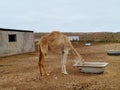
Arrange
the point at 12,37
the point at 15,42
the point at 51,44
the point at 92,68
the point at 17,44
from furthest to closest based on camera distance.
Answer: the point at 12,37
the point at 17,44
the point at 15,42
the point at 51,44
the point at 92,68

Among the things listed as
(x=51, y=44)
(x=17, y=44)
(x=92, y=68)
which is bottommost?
(x=92, y=68)

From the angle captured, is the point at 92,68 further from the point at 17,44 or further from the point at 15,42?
the point at 17,44

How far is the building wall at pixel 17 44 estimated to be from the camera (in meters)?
18.5

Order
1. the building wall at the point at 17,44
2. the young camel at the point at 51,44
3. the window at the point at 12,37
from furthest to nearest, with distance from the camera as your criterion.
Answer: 1. the window at the point at 12,37
2. the building wall at the point at 17,44
3. the young camel at the point at 51,44

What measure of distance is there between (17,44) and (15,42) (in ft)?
0.95

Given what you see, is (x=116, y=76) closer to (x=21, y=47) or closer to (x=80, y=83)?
(x=80, y=83)

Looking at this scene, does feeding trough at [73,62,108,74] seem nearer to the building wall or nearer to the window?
the building wall

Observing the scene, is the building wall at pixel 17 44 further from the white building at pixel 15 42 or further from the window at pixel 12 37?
the window at pixel 12 37

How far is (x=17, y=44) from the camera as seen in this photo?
20.4 metres

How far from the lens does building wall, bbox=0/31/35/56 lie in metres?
18.5

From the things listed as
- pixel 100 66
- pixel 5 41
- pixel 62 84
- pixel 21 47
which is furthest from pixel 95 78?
pixel 21 47

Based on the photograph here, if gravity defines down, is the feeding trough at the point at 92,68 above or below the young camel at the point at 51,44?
below

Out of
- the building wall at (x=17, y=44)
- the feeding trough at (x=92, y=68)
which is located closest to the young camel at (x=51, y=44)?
the feeding trough at (x=92, y=68)

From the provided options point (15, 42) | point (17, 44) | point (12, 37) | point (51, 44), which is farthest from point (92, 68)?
point (12, 37)
